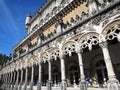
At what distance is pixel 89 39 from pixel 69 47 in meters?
2.09

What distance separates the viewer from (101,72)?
39.3ft

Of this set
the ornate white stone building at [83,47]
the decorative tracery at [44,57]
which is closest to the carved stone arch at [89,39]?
the ornate white stone building at [83,47]

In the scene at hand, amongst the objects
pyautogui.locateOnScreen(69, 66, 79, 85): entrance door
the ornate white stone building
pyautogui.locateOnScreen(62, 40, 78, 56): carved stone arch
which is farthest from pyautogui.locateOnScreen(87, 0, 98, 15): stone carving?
pyautogui.locateOnScreen(69, 66, 79, 85): entrance door

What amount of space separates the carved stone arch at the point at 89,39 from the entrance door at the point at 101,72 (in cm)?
337

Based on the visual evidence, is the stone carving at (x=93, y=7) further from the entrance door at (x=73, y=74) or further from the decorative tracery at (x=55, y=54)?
the entrance door at (x=73, y=74)

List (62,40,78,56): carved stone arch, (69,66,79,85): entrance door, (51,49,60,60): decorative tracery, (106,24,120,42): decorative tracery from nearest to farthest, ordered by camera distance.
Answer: (106,24,120,42): decorative tracery
(62,40,78,56): carved stone arch
(51,49,60,60): decorative tracery
(69,66,79,85): entrance door

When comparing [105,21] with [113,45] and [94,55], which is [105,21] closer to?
[113,45]

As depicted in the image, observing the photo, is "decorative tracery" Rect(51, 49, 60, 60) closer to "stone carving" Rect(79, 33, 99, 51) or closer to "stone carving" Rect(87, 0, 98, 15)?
"stone carving" Rect(79, 33, 99, 51)

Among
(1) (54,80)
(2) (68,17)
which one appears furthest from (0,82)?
(2) (68,17)

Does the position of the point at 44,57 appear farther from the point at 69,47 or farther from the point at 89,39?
the point at 89,39

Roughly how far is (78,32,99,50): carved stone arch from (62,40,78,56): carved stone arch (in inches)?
22.5

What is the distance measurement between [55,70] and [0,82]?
2047cm

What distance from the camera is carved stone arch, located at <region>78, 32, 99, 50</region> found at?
910 cm

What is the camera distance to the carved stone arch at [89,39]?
9.10m
